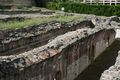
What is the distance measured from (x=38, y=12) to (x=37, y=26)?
706 inches

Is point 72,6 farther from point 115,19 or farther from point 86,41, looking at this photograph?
point 86,41

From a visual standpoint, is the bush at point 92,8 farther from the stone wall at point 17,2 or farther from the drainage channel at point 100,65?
the drainage channel at point 100,65

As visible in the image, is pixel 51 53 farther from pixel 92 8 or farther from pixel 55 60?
pixel 92 8

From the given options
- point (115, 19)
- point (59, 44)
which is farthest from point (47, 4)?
point (59, 44)

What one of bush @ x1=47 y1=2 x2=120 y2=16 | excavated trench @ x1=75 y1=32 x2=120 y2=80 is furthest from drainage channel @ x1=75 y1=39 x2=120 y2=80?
bush @ x1=47 y1=2 x2=120 y2=16

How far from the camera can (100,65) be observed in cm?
1802

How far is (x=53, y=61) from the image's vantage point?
12.3m

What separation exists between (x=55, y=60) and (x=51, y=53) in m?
0.42

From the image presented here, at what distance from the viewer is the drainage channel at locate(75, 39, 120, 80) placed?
1571 cm

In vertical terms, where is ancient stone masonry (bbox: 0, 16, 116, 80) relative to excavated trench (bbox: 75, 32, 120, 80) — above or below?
above

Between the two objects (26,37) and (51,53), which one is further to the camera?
(26,37)

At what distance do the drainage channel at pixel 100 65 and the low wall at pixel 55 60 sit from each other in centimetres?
27

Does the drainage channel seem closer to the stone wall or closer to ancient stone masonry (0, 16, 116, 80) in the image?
ancient stone masonry (0, 16, 116, 80)

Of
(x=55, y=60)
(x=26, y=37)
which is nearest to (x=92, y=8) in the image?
(x=26, y=37)
